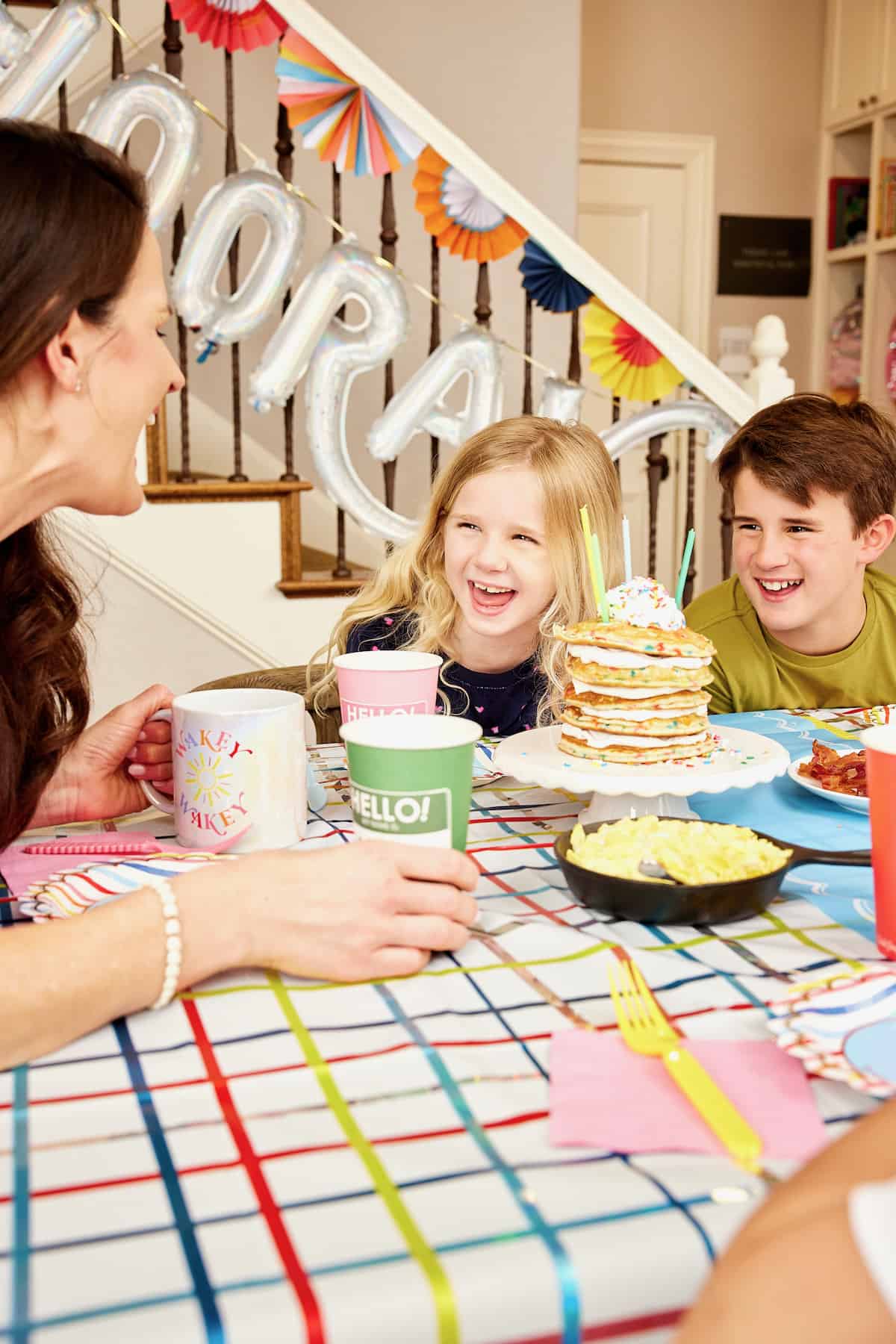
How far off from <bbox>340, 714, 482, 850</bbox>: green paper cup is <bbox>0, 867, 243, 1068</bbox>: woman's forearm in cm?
15

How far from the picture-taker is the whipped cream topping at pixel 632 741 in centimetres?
104

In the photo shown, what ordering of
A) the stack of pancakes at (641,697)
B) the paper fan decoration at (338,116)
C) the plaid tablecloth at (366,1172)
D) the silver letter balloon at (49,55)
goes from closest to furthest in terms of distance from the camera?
the plaid tablecloth at (366,1172) < the stack of pancakes at (641,697) < the silver letter balloon at (49,55) < the paper fan decoration at (338,116)

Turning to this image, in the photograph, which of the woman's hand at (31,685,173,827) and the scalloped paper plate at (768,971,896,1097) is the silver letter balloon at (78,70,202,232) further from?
the scalloped paper plate at (768,971,896,1097)

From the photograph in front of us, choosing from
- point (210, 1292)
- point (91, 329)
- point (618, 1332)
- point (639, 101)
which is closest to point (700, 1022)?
point (618, 1332)

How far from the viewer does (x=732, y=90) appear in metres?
4.91

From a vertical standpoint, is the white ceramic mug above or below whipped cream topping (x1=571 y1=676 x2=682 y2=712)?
below

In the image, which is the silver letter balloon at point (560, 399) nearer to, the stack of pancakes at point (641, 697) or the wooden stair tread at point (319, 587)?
the wooden stair tread at point (319, 587)

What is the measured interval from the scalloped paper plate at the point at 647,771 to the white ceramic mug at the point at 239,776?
0.18 metres

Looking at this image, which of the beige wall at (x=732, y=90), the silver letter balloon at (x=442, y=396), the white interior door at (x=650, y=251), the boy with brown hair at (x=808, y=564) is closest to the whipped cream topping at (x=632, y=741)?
the boy with brown hair at (x=808, y=564)

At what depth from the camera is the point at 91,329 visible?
100 centimetres

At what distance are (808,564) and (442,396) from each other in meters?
1.29

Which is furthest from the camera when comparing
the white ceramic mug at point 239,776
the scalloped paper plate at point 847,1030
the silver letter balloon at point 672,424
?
the silver letter balloon at point 672,424

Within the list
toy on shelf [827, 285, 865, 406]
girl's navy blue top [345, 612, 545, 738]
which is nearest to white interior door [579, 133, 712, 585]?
toy on shelf [827, 285, 865, 406]

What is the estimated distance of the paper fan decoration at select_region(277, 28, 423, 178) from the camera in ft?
8.64
